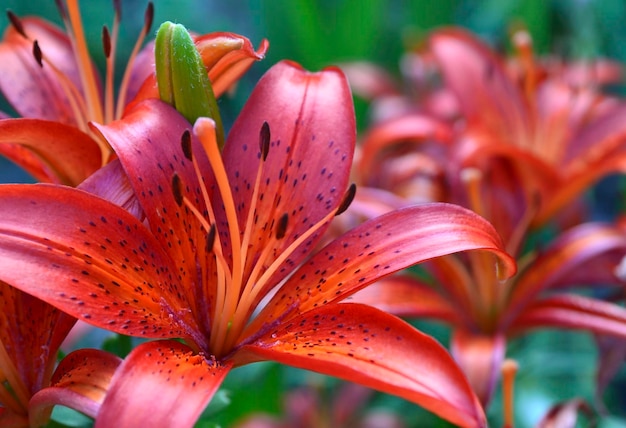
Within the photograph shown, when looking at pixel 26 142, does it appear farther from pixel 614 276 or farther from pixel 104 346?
pixel 614 276

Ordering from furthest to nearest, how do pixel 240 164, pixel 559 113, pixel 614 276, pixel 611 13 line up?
pixel 611 13, pixel 559 113, pixel 614 276, pixel 240 164

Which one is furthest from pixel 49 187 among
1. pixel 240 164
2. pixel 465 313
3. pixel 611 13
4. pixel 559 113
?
pixel 611 13

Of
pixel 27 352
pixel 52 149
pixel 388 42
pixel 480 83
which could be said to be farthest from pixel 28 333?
pixel 388 42

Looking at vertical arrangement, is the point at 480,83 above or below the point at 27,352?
above

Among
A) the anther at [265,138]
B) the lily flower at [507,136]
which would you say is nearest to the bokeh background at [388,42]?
the lily flower at [507,136]

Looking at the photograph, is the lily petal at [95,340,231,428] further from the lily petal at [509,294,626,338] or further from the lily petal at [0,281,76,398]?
the lily petal at [509,294,626,338]

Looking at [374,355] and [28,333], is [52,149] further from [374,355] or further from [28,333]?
[374,355]

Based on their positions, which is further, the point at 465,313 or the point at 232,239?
the point at 465,313

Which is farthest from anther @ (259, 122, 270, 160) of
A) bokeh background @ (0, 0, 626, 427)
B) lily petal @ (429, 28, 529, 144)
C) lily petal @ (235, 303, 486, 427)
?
lily petal @ (429, 28, 529, 144)
